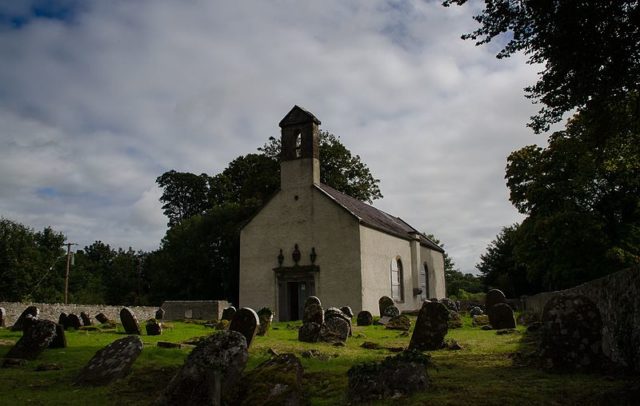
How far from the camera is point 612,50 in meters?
11.3

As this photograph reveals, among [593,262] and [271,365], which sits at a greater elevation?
[593,262]

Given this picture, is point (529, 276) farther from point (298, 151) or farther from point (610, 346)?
point (610, 346)

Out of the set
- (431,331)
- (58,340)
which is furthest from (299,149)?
(58,340)

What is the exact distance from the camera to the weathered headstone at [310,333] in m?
16.4

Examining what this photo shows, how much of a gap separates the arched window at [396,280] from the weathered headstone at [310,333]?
18157 mm

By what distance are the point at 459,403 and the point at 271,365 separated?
3.21 meters

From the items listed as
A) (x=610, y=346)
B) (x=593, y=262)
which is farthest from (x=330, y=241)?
(x=610, y=346)

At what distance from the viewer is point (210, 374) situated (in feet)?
25.8

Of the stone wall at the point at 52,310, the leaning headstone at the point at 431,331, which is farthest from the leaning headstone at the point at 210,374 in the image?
the stone wall at the point at 52,310

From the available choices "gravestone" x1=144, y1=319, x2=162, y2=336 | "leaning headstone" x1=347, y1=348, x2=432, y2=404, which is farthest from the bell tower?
"leaning headstone" x1=347, y1=348, x2=432, y2=404

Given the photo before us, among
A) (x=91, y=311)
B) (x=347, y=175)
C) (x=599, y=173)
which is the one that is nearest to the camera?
(x=91, y=311)

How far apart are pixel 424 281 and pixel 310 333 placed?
25.1 m

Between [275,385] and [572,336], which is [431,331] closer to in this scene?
[572,336]

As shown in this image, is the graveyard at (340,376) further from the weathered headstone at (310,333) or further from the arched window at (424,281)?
the arched window at (424,281)
